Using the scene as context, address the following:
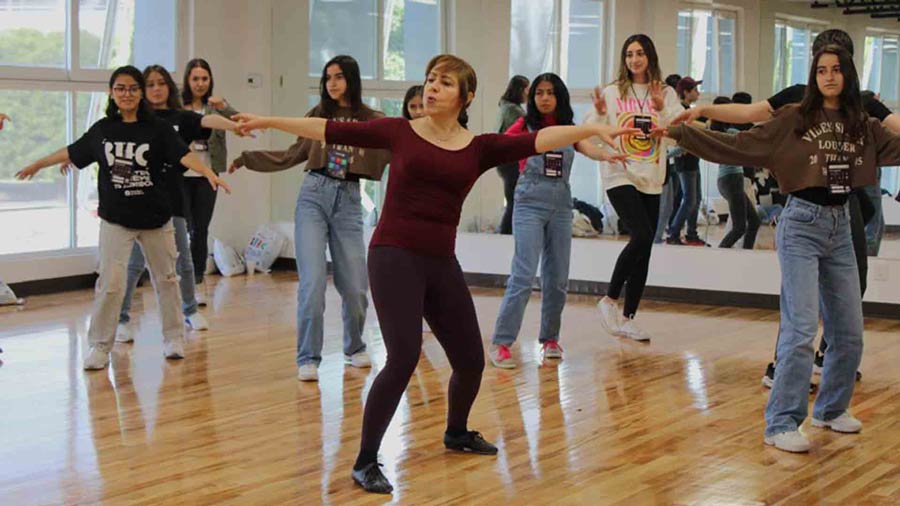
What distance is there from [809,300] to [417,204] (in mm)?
1700

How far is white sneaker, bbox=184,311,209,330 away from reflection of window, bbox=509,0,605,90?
3518 millimetres

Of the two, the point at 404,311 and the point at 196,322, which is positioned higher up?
the point at 404,311

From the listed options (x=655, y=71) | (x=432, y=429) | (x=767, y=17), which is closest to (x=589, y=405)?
(x=432, y=429)

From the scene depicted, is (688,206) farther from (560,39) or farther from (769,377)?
(769,377)

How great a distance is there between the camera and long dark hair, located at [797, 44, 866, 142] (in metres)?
5.10

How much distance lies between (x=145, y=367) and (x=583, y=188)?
13.6 feet

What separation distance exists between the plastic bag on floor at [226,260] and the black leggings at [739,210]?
433 centimetres

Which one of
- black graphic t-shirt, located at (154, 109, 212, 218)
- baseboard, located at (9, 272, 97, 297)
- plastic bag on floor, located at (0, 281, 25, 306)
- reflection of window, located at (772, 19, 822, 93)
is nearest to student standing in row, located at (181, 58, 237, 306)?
black graphic t-shirt, located at (154, 109, 212, 218)

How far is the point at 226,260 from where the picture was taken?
36.8 ft

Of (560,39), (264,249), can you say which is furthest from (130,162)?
(264,249)

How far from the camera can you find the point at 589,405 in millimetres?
6023

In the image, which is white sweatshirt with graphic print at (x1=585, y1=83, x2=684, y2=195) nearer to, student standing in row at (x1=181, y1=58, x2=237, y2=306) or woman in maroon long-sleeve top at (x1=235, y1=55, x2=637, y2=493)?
student standing in row at (x1=181, y1=58, x2=237, y2=306)

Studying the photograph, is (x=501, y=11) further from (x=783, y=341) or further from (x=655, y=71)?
(x=783, y=341)

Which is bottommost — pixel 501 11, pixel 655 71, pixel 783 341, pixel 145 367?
pixel 145 367
